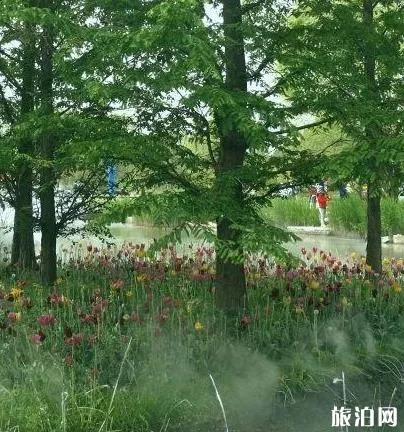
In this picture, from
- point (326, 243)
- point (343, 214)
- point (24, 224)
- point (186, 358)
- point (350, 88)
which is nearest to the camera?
point (186, 358)

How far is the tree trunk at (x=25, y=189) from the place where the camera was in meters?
7.21

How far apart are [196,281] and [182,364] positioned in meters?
2.46

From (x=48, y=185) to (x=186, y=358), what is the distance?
284 cm

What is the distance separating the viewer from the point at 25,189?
8.13m

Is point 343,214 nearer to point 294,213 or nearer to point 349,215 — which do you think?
Result: point 349,215

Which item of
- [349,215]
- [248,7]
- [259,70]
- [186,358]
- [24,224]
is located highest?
[248,7]

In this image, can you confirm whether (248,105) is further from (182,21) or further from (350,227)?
(350,227)

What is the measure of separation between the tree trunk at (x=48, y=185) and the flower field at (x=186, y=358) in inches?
35.6

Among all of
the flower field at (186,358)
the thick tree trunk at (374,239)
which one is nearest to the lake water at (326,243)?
the thick tree trunk at (374,239)

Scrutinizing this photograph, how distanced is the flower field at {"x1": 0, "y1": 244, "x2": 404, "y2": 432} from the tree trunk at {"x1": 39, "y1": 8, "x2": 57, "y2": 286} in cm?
90

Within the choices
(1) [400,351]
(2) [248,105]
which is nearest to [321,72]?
(2) [248,105]

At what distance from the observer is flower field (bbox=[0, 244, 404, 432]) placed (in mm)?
3822

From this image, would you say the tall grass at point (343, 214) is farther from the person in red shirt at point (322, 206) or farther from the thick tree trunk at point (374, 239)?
the thick tree trunk at point (374, 239)

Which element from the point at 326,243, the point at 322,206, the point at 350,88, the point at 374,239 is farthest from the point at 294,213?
the point at 350,88
